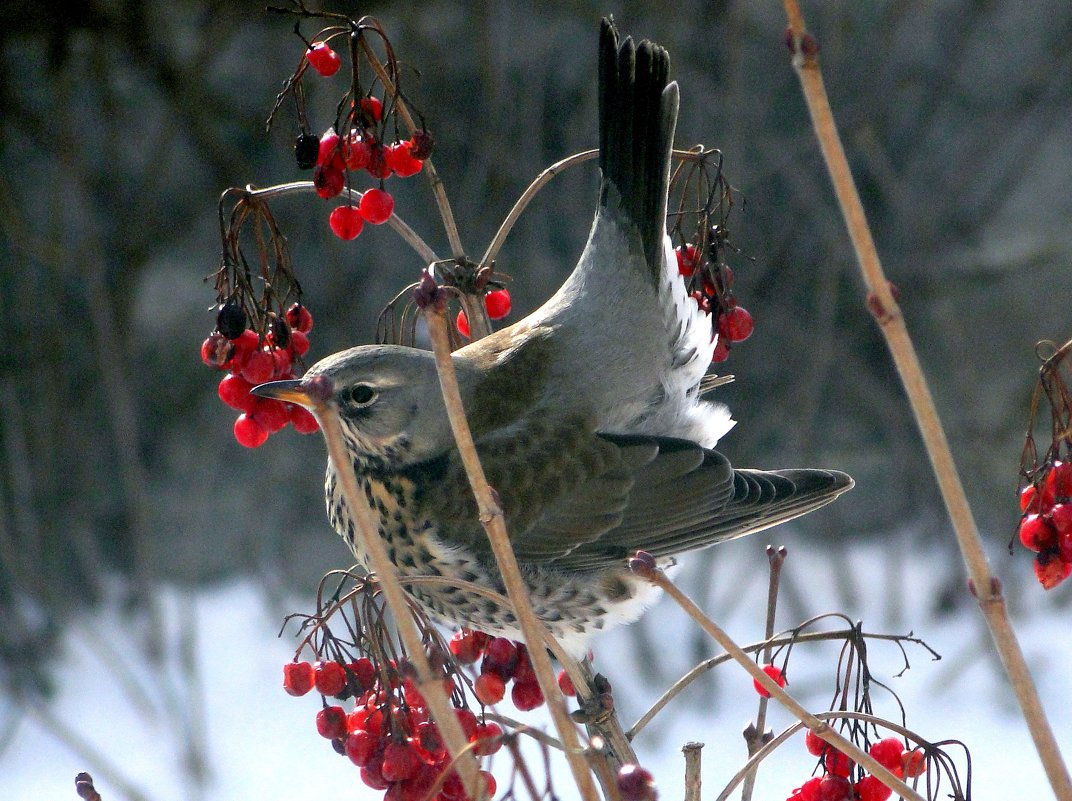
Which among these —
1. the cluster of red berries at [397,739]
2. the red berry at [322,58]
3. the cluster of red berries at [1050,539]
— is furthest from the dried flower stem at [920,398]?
the red berry at [322,58]

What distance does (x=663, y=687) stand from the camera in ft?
11.3

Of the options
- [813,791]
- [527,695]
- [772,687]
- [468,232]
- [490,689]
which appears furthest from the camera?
[468,232]

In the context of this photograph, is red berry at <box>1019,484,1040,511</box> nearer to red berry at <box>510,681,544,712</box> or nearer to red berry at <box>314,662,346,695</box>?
red berry at <box>510,681,544,712</box>

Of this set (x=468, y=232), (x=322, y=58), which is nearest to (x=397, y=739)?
(x=322, y=58)

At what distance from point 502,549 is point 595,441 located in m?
0.74

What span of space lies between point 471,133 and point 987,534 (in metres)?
2.09

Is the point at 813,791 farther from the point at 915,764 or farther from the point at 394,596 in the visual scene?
the point at 394,596

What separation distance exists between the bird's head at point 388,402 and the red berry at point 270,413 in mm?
50

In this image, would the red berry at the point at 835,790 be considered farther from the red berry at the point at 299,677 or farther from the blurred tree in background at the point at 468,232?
the blurred tree in background at the point at 468,232

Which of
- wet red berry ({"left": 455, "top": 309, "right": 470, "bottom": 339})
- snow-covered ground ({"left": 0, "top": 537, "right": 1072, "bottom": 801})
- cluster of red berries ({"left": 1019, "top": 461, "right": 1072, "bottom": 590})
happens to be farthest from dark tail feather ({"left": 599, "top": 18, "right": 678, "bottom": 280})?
snow-covered ground ({"left": 0, "top": 537, "right": 1072, "bottom": 801})

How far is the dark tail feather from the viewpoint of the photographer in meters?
1.37

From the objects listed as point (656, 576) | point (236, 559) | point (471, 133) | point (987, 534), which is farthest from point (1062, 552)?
point (236, 559)

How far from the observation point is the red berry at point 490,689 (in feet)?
3.36

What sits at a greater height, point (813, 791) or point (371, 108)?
point (371, 108)
